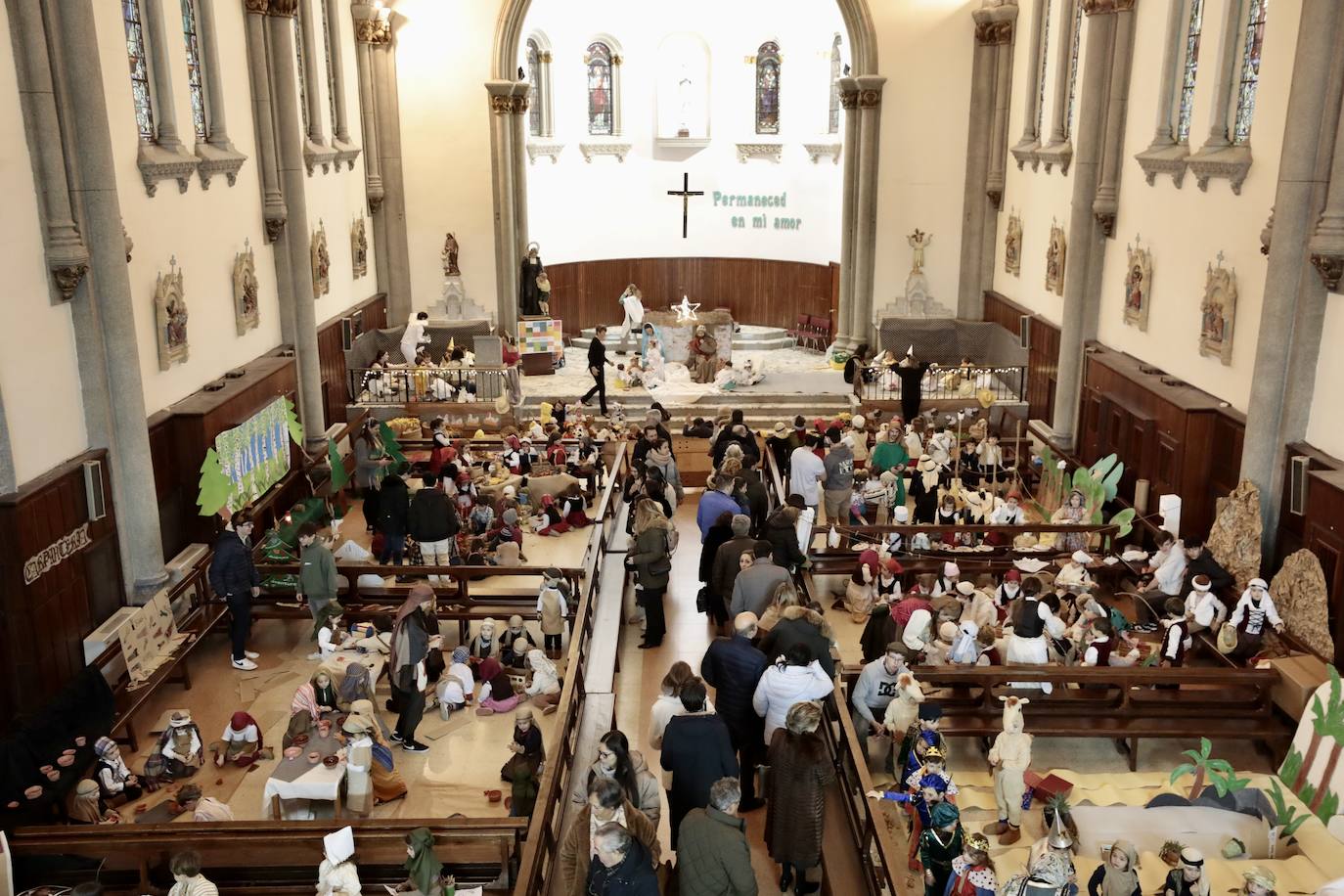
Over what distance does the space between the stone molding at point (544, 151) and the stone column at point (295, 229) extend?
10.0 meters

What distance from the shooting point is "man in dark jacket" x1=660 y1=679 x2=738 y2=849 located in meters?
7.73

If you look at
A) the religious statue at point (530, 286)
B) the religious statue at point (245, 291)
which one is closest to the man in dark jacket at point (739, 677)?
the religious statue at point (245, 291)

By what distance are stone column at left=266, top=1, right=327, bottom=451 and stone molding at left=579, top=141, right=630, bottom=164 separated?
12.2 metres

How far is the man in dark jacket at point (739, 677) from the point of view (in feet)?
29.4

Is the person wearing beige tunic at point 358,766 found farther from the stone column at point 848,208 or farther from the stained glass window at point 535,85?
the stained glass window at point 535,85

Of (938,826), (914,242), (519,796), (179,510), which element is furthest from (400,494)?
(914,242)

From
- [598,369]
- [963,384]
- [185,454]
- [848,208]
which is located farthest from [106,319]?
[848,208]

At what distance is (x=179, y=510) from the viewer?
13.7 metres

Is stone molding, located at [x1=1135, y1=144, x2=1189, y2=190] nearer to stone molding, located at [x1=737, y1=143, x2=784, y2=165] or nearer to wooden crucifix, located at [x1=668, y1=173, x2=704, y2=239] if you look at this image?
wooden crucifix, located at [x1=668, y1=173, x2=704, y2=239]

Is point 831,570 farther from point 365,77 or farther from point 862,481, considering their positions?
point 365,77

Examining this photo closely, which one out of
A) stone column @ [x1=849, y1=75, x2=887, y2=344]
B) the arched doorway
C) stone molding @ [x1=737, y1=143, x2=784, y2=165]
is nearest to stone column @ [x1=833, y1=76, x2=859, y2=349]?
the arched doorway

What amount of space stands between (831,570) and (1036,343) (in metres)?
8.94

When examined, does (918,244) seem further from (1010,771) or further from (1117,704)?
(1010,771)

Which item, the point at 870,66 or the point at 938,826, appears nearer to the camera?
the point at 938,826
